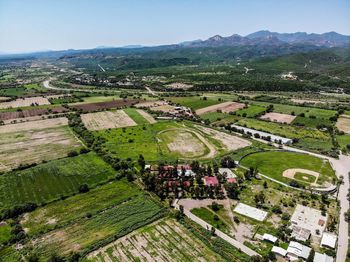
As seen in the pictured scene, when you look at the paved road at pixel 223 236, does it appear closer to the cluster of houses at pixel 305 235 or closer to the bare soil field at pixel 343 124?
the cluster of houses at pixel 305 235

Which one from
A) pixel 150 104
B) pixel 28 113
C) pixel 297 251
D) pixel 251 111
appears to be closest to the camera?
pixel 297 251

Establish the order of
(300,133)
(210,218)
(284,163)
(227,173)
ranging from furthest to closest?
(300,133) → (284,163) → (227,173) → (210,218)

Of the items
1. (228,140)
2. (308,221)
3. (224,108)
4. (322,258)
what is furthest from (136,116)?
(322,258)

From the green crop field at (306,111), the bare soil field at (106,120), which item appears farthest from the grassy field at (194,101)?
the bare soil field at (106,120)

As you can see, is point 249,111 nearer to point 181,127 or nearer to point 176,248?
point 181,127

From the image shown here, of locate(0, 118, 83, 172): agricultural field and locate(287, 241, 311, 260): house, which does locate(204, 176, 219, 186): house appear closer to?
locate(287, 241, 311, 260): house

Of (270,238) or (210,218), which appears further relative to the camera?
(210,218)

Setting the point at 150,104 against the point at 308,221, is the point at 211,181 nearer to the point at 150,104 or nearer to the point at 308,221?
the point at 308,221
